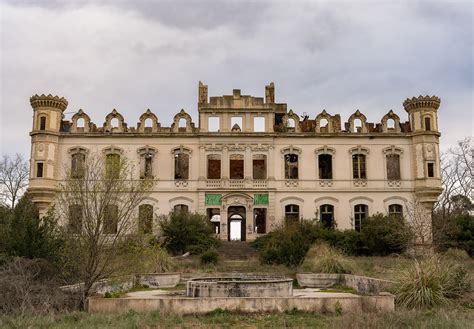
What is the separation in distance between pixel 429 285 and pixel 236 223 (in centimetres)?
3001

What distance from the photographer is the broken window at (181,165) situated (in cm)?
3688

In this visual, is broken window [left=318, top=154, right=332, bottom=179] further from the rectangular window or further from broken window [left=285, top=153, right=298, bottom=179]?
the rectangular window

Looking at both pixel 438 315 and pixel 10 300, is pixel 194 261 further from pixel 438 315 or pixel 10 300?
pixel 438 315

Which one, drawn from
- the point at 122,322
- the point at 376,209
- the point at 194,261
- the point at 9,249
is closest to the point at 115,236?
the point at 9,249

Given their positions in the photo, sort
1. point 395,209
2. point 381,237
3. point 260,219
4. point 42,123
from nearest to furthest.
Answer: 1. point 381,237
2. point 42,123
3. point 395,209
4. point 260,219

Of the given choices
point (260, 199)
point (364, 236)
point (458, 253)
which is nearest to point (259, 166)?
point (260, 199)

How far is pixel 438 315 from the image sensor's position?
11023mm

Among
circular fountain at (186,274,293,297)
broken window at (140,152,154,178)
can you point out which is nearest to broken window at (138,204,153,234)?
circular fountain at (186,274,293,297)

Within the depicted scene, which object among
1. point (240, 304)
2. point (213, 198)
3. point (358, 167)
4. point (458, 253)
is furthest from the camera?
point (358, 167)

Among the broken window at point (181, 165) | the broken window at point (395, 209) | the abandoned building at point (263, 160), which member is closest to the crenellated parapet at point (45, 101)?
the abandoned building at point (263, 160)

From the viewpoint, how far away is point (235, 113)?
121 feet

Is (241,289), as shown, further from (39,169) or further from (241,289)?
(39,169)

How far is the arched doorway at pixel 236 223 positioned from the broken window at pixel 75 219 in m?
22.4

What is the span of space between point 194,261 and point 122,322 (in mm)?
16467
